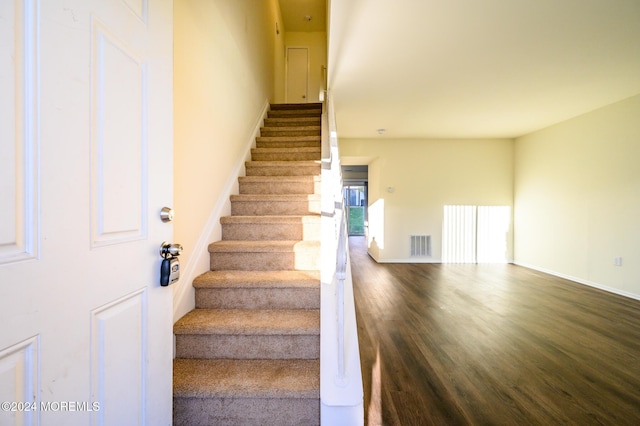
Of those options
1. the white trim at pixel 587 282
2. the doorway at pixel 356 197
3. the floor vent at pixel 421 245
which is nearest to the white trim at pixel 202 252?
the floor vent at pixel 421 245

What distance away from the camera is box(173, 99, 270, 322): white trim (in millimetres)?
1590

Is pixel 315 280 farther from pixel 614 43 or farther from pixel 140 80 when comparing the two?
pixel 614 43

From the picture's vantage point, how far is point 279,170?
2.85 metres

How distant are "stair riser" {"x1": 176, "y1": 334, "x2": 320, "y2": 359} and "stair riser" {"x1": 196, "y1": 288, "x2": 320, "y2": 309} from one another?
0.81 feet

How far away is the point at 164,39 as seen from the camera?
102cm

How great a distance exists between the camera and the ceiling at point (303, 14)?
216 inches

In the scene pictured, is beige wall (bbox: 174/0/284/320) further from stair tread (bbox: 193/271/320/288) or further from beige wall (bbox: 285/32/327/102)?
beige wall (bbox: 285/32/327/102)

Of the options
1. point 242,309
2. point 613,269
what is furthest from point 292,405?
point 613,269

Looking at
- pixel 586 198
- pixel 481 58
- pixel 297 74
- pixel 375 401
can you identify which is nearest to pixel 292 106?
pixel 297 74

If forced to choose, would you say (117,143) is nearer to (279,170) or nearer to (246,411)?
(246,411)

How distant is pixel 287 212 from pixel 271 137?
147 cm

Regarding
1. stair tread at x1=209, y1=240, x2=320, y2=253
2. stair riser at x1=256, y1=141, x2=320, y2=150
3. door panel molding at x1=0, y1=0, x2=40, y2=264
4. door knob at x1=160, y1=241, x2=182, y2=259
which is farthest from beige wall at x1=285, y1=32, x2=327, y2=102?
door panel molding at x1=0, y1=0, x2=40, y2=264

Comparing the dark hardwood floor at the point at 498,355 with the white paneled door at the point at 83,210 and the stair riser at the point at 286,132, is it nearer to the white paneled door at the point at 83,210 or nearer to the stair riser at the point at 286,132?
the white paneled door at the point at 83,210

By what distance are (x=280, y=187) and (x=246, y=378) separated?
167 centimetres
